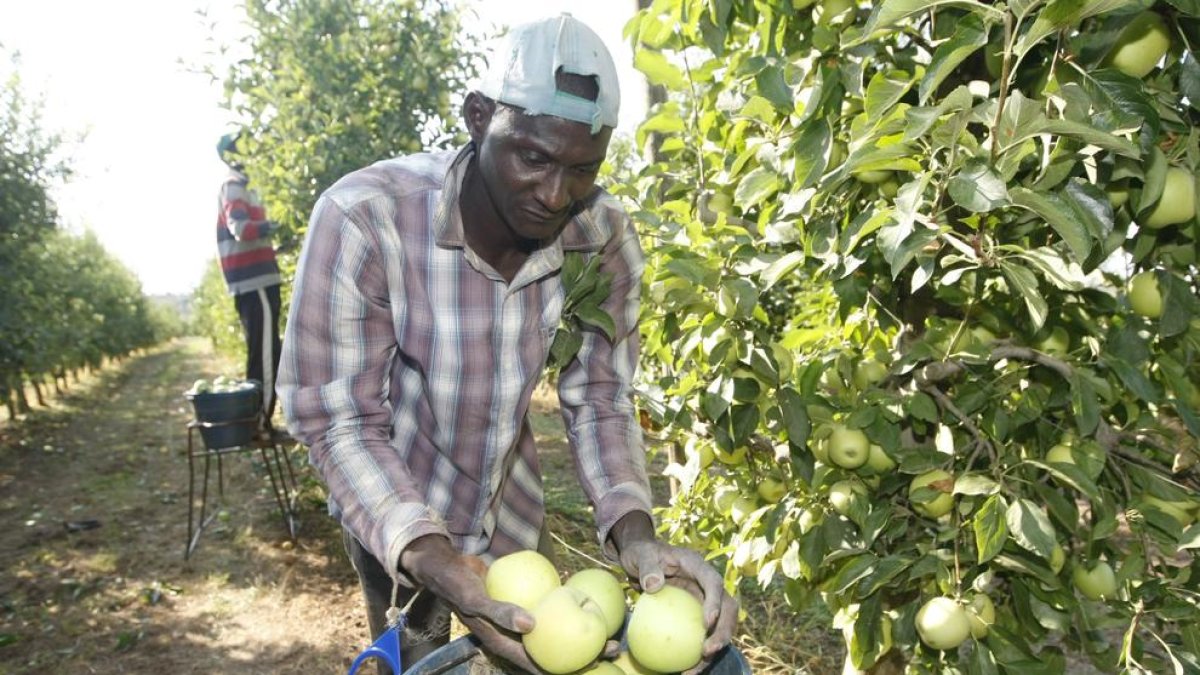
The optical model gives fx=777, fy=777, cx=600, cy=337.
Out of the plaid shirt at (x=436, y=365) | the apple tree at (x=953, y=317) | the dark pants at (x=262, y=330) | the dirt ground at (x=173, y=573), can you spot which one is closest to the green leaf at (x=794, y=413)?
the apple tree at (x=953, y=317)

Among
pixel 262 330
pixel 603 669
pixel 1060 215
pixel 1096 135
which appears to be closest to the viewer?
pixel 1096 135

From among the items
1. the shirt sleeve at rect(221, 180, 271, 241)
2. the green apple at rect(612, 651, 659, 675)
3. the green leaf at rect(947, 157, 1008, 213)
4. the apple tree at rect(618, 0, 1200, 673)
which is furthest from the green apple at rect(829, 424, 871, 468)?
the shirt sleeve at rect(221, 180, 271, 241)

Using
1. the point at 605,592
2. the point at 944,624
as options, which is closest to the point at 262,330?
the point at 605,592

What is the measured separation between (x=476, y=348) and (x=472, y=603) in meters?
0.62

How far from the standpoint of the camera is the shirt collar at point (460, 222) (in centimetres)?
159

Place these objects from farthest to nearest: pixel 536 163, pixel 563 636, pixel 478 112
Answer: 1. pixel 478 112
2. pixel 536 163
3. pixel 563 636

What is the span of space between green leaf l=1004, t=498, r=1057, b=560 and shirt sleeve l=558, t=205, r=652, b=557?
0.71m

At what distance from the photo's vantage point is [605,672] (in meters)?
1.25

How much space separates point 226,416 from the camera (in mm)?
4215

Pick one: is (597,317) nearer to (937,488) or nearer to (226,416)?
(937,488)

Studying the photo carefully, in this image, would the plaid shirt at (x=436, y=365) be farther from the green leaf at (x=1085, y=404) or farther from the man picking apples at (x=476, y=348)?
the green leaf at (x=1085, y=404)

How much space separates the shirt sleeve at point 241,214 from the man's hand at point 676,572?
4.48 meters

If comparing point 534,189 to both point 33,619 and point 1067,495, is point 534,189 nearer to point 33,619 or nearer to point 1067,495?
point 1067,495

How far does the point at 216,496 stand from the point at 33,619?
7.20 ft
